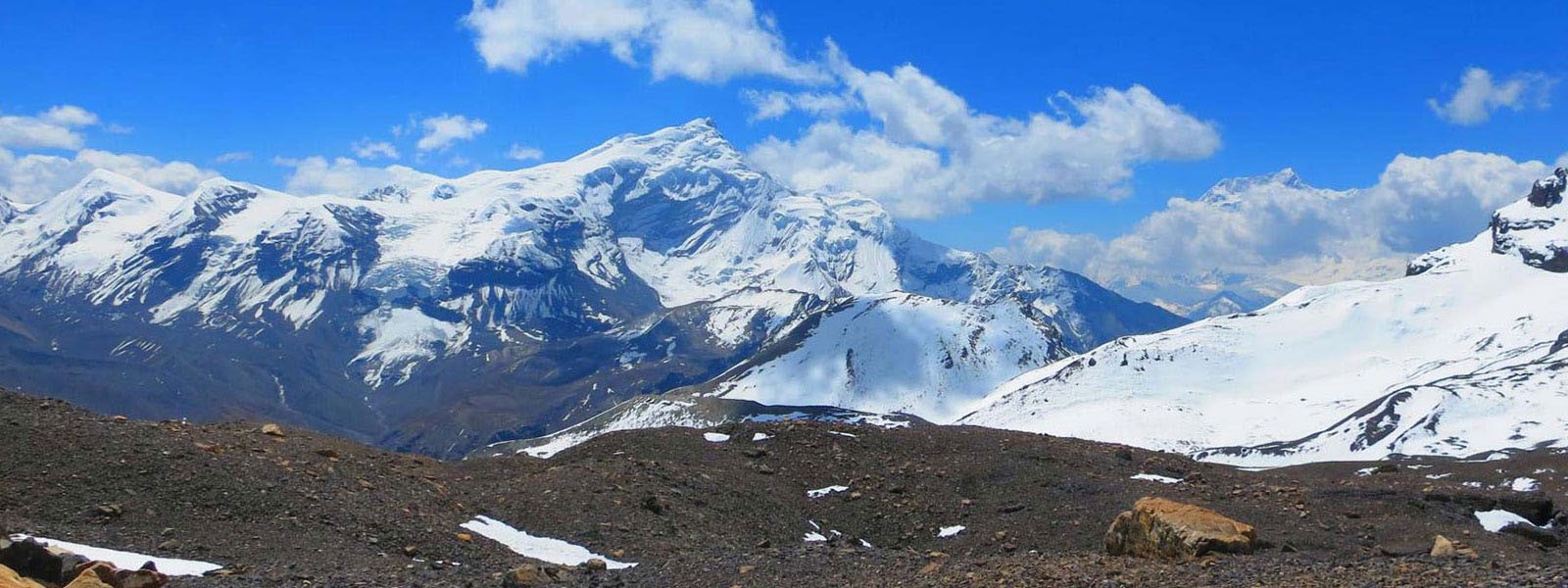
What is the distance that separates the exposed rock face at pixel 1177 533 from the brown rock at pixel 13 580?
2188cm

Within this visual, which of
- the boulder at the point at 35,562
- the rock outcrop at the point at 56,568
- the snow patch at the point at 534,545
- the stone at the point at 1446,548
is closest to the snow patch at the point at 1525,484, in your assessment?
the stone at the point at 1446,548

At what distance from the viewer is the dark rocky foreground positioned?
2373 cm

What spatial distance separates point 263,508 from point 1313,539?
87.1ft

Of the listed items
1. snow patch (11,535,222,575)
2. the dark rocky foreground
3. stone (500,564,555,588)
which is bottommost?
snow patch (11,535,222,575)

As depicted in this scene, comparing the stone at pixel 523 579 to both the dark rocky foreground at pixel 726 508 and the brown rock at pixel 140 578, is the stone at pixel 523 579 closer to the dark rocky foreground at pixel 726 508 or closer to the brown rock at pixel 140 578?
the dark rocky foreground at pixel 726 508

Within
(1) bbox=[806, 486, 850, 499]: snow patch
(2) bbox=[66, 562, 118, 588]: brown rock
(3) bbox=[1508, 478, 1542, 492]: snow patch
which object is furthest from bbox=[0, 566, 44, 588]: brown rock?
(3) bbox=[1508, 478, 1542, 492]: snow patch

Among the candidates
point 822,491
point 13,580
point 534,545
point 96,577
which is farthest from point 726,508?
point 13,580

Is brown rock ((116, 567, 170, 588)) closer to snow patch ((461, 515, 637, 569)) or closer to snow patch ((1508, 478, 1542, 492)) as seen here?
snow patch ((461, 515, 637, 569))

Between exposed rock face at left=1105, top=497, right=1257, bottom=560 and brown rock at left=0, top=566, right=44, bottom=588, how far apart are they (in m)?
21.9

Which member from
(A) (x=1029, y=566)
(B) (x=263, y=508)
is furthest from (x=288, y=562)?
(A) (x=1029, y=566)

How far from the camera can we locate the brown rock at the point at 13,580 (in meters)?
18.1

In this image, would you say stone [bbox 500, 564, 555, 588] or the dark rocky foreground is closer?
stone [bbox 500, 564, 555, 588]

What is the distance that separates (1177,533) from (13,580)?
22.3 metres

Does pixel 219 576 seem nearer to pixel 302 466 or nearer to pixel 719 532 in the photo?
pixel 302 466
